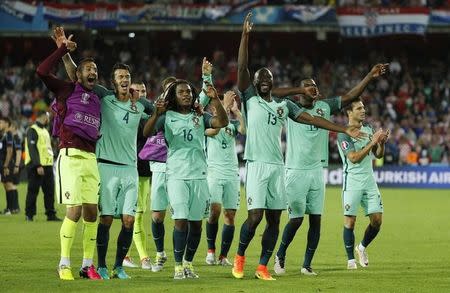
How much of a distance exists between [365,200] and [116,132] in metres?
4.19

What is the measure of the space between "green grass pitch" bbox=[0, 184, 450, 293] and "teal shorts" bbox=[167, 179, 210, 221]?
0.79 m

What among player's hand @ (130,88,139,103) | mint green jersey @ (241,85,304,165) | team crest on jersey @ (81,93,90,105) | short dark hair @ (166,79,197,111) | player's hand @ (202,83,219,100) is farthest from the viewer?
player's hand @ (130,88,139,103)

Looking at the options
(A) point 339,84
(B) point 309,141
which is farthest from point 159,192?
(A) point 339,84

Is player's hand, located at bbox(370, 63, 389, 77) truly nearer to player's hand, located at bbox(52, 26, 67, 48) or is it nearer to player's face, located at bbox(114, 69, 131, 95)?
player's face, located at bbox(114, 69, 131, 95)

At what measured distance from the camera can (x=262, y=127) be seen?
13.1 metres

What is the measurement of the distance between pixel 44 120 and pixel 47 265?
8.84 m

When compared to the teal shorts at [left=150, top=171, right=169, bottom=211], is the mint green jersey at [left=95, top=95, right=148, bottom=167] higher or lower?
higher

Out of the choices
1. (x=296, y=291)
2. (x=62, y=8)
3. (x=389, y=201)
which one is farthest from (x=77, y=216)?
(x=62, y=8)

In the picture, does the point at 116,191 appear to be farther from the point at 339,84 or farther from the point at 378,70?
the point at 339,84

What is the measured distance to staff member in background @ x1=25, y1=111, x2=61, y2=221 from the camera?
2253 centimetres

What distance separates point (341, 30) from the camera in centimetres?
4331

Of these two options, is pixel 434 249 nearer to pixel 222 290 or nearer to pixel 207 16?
pixel 222 290

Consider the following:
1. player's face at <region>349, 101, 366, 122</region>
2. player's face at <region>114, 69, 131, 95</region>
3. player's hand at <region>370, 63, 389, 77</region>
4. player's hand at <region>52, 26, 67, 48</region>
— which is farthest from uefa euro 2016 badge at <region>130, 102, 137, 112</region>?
player's face at <region>349, 101, 366, 122</region>

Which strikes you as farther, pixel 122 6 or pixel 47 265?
pixel 122 6
